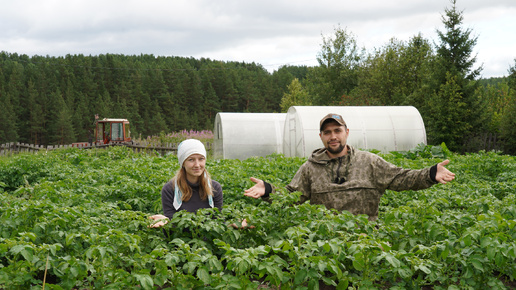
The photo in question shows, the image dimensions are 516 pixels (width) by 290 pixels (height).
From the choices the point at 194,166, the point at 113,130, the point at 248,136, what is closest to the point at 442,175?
the point at 194,166

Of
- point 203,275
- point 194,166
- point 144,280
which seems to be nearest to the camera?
point 144,280

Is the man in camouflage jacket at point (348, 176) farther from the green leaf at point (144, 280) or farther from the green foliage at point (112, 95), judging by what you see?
the green foliage at point (112, 95)

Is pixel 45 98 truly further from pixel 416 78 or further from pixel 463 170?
pixel 463 170

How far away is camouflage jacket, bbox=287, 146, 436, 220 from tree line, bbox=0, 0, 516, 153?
17385 millimetres

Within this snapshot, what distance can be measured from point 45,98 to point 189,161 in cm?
5936

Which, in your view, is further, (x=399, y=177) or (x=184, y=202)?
(x=399, y=177)

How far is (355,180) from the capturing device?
14.4 ft

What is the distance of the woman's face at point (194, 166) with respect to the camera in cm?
410

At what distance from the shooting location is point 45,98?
191 ft

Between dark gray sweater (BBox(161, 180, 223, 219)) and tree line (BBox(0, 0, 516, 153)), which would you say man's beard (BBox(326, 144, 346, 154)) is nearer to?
dark gray sweater (BBox(161, 180, 223, 219))

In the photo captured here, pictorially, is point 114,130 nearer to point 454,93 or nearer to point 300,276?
point 454,93

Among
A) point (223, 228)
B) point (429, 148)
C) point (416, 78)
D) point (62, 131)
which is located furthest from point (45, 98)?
point (223, 228)

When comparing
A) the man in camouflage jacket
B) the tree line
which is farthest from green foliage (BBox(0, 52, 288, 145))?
the man in camouflage jacket

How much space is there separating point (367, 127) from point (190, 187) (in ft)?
45.9
